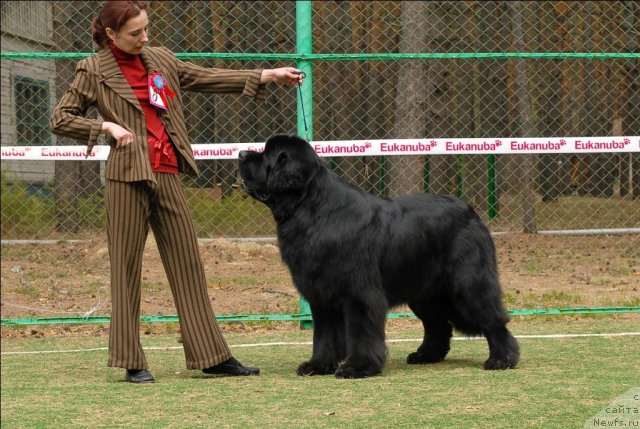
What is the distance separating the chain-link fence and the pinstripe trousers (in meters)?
2.14

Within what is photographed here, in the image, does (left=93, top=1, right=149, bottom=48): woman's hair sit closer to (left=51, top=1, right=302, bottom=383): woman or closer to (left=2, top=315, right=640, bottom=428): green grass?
(left=51, top=1, right=302, bottom=383): woman

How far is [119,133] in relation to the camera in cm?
497

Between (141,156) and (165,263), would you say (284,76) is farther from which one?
(165,263)

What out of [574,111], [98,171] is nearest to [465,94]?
[574,111]

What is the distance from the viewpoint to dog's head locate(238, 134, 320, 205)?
5.33m

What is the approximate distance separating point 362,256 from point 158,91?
4.50ft

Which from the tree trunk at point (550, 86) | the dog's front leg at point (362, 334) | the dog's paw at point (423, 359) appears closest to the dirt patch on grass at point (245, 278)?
the dog's paw at point (423, 359)

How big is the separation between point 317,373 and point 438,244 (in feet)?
3.17

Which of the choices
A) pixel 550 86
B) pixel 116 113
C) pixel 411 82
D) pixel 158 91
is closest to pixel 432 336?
pixel 158 91

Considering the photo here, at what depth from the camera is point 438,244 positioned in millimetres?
5602

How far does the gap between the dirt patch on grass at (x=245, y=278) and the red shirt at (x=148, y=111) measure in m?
3.02

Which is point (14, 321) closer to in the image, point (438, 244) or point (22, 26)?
point (438, 244)

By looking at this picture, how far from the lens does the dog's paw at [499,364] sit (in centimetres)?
560

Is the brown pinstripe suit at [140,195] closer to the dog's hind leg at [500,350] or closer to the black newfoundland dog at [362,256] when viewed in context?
the black newfoundland dog at [362,256]
